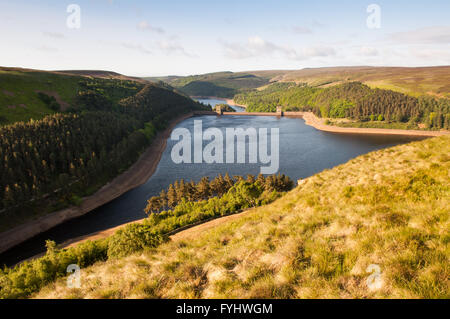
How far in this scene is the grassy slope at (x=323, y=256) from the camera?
25.8 feet

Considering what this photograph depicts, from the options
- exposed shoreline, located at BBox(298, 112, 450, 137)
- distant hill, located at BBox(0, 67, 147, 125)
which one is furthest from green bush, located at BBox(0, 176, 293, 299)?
exposed shoreline, located at BBox(298, 112, 450, 137)

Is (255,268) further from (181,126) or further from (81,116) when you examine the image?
(181,126)

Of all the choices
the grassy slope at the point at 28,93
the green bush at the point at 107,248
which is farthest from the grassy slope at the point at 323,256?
the grassy slope at the point at 28,93

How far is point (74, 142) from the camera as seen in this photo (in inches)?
3098


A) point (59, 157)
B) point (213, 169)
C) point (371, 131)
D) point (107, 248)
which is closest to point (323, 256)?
point (107, 248)

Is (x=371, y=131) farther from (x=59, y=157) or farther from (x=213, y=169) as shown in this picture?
(x=59, y=157)

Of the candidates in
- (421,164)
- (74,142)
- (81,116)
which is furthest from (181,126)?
(421,164)

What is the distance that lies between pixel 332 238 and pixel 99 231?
5573cm

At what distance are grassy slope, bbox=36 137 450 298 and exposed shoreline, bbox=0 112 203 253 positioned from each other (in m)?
53.5

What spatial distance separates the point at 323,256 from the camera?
9.78 m

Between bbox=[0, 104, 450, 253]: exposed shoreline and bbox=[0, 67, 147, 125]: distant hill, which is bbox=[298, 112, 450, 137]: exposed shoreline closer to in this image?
bbox=[0, 104, 450, 253]: exposed shoreline

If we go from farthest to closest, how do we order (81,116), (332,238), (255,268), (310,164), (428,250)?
(81,116) < (310,164) < (332,238) < (255,268) < (428,250)

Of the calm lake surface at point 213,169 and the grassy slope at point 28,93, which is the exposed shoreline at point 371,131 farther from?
the grassy slope at point 28,93

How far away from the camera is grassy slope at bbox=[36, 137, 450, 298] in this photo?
7.88 metres
